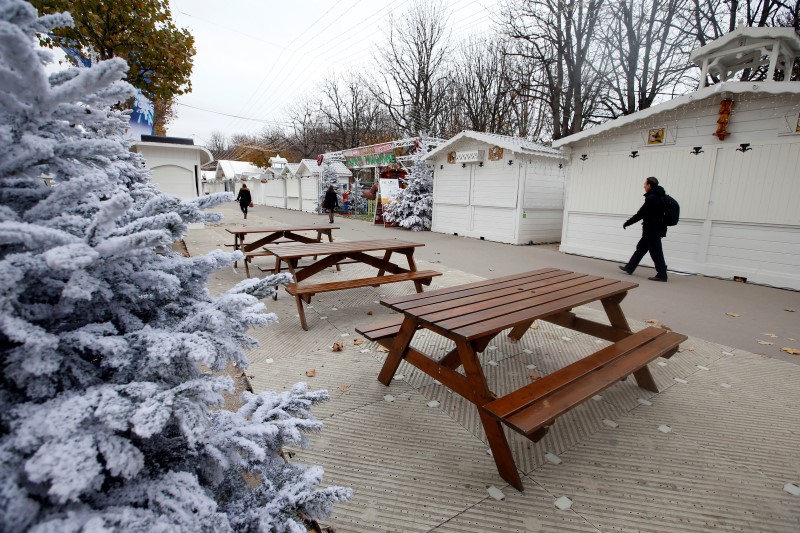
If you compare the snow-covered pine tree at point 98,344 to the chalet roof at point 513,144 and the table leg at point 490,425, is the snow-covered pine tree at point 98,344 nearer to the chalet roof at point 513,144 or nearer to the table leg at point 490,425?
the table leg at point 490,425

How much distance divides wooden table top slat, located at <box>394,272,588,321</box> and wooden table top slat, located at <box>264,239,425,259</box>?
2.35m

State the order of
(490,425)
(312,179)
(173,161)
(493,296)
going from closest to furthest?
1. (490,425)
2. (493,296)
3. (173,161)
4. (312,179)

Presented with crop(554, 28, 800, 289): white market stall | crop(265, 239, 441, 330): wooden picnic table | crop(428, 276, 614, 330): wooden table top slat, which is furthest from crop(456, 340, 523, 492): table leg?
crop(554, 28, 800, 289): white market stall

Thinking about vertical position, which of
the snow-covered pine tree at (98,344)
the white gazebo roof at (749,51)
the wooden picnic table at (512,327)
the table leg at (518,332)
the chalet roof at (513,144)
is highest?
the white gazebo roof at (749,51)

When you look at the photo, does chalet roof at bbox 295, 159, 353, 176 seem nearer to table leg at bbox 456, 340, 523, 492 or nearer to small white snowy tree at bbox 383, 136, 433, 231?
small white snowy tree at bbox 383, 136, 433, 231

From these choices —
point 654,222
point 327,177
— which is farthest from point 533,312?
point 327,177

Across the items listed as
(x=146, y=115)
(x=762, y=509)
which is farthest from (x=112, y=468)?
(x=146, y=115)

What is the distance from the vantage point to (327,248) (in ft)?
16.9

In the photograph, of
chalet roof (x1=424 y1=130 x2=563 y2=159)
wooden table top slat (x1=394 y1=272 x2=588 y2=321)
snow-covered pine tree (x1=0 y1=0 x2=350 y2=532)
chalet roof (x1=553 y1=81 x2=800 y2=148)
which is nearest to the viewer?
snow-covered pine tree (x1=0 y1=0 x2=350 y2=532)

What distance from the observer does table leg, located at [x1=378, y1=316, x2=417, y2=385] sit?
2.71 metres

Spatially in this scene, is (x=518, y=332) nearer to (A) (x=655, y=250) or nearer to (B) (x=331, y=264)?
(B) (x=331, y=264)

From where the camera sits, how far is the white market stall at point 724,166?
6531 mm

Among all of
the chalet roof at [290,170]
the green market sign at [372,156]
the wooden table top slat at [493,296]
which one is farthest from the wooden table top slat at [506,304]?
the chalet roof at [290,170]

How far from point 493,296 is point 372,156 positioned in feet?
56.6
